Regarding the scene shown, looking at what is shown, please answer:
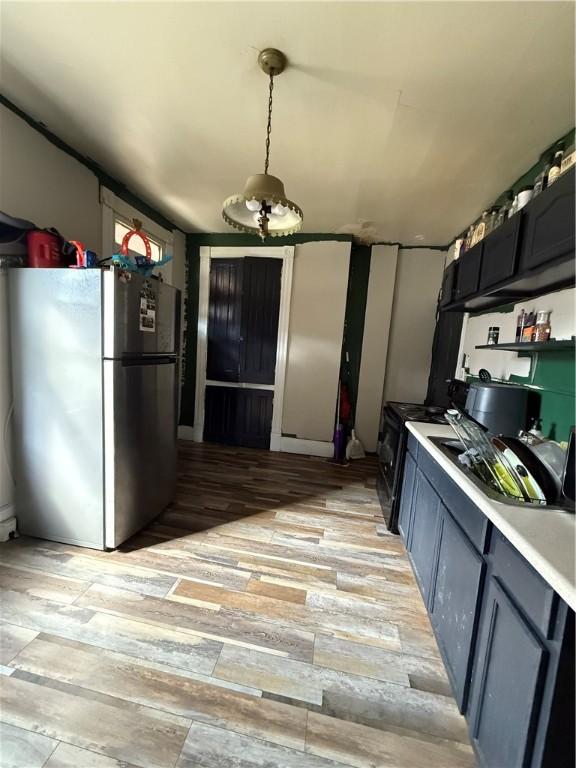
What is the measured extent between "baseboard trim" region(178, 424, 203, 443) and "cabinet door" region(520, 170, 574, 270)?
3.79 meters

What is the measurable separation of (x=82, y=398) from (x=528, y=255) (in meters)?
2.48

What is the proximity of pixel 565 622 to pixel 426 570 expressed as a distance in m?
1.02

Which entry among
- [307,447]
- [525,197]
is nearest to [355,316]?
[307,447]

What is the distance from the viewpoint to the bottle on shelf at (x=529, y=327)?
1722mm

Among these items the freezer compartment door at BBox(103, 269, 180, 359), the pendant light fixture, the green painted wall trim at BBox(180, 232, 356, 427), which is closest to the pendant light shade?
the pendant light fixture

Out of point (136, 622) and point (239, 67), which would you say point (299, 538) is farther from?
point (239, 67)

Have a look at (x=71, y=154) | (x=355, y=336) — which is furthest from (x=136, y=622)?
(x=355, y=336)

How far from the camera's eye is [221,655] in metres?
1.33

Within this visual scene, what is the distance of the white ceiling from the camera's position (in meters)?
1.25

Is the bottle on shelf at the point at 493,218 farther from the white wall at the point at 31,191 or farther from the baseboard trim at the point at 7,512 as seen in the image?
the baseboard trim at the point at 7,512

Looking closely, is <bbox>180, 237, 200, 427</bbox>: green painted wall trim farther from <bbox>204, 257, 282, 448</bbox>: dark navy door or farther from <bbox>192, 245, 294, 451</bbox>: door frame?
<bbox>204, 257, 282, 448</bbox>: dark navy door

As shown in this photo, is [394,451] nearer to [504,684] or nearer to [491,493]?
[491,493]

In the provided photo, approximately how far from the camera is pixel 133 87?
163cm

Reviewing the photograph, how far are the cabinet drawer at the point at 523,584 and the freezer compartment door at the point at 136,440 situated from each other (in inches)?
76.0
